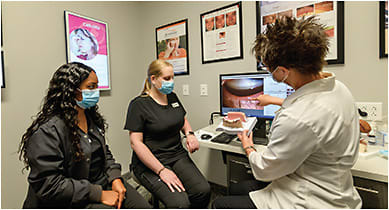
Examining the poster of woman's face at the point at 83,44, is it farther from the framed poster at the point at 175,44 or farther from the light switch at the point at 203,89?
the light switch at the point at 203,89

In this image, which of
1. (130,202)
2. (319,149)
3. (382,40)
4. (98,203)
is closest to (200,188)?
(130,202)

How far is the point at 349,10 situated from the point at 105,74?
2.14m

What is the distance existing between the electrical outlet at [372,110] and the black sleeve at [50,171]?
170cm

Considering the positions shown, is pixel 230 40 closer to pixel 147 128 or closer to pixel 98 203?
pixel 147 128

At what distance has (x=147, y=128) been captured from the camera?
4.61ft

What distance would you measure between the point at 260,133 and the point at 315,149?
80cm

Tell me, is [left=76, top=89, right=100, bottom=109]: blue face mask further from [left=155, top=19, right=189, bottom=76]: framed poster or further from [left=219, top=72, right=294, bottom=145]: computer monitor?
[left=155, top=19, right=189, bottom=76]: framed poster

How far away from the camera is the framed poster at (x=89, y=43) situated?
1.89m

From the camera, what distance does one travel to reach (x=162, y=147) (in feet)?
4.72

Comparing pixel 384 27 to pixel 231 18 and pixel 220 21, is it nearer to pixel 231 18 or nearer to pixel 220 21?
pixel 231 18

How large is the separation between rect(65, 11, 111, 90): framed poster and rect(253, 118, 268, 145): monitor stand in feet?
5.11

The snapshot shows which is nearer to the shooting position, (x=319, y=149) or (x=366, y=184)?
(x=319, y=149)

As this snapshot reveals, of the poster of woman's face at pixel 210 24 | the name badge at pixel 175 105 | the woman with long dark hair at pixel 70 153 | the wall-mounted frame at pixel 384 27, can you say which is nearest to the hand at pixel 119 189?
the woman with long dark hair at pixel 70 153

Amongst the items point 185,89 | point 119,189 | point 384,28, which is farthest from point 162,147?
point 384,28
